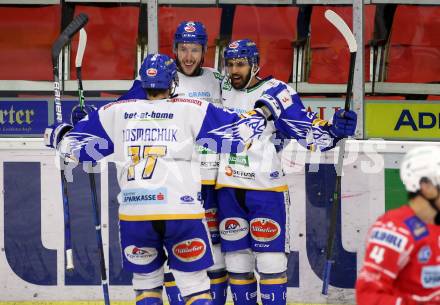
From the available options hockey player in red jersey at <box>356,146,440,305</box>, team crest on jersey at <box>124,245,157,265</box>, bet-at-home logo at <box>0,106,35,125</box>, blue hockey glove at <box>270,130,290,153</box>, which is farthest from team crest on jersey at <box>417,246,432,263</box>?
bet-at-home logo at <box>0,106,35,125</box>

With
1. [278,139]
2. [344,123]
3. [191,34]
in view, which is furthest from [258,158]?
[191,34]

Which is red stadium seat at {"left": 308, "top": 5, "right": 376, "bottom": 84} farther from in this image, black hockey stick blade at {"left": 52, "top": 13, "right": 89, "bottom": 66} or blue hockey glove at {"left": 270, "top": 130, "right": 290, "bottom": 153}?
black hockey stick blade at {"left": 52, "top": 13, "right": 89, "bottom": 66}

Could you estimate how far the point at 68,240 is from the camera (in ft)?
19.9

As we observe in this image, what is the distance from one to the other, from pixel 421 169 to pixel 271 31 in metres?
3.52

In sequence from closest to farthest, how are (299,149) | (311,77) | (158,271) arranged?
(158,271) → (299,149) → (311,77)

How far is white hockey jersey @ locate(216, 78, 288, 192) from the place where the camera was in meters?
5.82

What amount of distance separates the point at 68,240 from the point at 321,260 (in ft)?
4.91

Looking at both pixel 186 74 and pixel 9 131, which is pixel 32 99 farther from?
pixel 186 74

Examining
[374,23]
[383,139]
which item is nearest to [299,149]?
[383,139]

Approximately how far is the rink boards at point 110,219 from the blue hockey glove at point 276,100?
783 mm

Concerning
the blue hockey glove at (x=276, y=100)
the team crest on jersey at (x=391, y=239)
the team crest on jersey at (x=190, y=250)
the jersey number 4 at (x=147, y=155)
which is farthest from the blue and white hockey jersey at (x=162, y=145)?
the team crest on jersey at (x=391, y=239)

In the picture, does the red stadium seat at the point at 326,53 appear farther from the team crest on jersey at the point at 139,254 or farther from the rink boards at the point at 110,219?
the team crest on jersey at the point at 139,254

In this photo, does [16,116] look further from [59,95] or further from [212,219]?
[212,219]

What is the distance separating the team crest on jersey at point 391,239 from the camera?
3.45m
